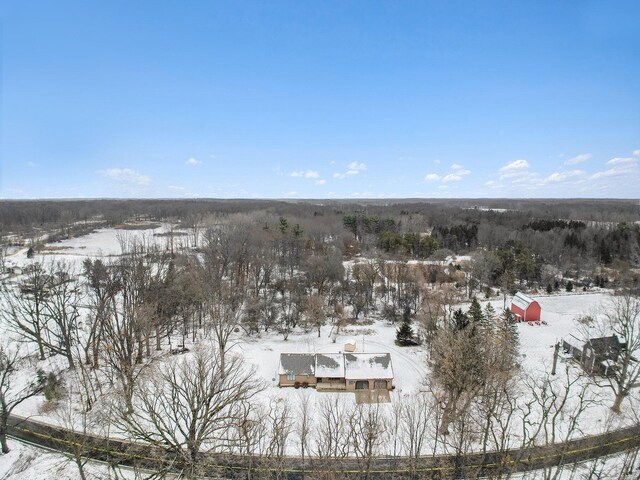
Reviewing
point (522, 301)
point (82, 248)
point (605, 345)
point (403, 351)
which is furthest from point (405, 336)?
point (82, 248)

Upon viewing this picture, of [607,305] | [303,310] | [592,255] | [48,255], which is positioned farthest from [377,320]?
[48,255]

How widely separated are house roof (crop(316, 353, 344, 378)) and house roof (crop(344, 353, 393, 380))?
0.36 m

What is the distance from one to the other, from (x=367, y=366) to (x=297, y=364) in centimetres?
481

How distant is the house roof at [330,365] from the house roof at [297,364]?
17.5 inches

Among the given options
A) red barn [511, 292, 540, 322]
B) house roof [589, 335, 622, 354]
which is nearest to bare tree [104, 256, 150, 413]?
house roof [589, 335, 622, 354]

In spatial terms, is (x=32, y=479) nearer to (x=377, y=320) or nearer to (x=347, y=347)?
(x=347, y=347)

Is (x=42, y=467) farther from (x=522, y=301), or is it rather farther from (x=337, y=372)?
(x=522, y=301)

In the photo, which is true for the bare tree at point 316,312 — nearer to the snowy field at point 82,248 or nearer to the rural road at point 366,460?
the rural road at point 366,460

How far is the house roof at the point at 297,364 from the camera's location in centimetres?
2428

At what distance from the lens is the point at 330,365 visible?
2466 cm

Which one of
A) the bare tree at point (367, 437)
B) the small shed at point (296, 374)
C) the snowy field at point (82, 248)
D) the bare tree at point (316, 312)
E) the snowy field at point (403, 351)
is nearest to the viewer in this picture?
the bare tree at point (367, 437)

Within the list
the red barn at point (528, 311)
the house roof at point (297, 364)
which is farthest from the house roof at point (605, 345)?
the house roof at point (297, 364)

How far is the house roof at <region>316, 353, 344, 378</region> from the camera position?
24094 mm

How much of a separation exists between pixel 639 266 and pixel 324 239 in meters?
50.4
